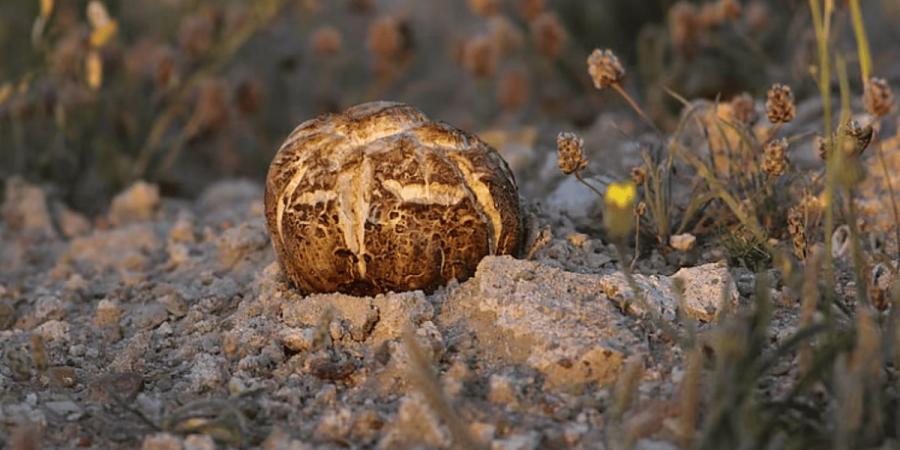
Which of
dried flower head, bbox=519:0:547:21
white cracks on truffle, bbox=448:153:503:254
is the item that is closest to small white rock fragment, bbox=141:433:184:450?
white cracks on truffle, bbox=448:153:503:254

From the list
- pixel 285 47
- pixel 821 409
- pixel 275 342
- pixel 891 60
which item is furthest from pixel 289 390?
pixel 285 47

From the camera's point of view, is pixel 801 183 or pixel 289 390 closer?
pixel 289 390

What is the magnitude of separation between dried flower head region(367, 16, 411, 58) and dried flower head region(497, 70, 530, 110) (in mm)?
506

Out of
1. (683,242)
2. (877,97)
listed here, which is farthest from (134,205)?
(877,97)

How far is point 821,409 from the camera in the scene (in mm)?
1650

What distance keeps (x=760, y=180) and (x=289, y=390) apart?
4.10ft

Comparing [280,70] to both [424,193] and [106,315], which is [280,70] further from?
[424,193]

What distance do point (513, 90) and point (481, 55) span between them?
13.4 inches

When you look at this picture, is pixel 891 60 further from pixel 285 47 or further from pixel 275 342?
pixel 275 342

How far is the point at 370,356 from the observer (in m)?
1.97

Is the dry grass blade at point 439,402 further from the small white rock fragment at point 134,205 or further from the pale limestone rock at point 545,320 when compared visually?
the small white rock fragment at point 134,205

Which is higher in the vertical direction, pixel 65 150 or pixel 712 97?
pixel 712 97

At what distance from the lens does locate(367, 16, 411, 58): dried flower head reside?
3.99 metres

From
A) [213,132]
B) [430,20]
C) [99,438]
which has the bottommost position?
[99,438]
